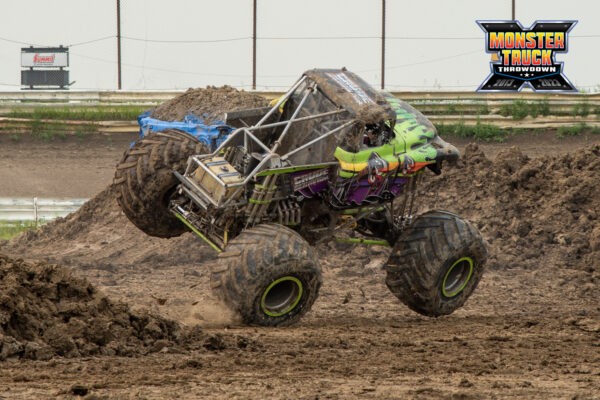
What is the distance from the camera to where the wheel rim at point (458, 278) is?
37.3ft

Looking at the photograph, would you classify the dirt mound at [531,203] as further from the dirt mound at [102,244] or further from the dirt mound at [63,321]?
the dirt mound at [63,321]

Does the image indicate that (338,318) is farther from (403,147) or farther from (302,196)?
(403,147)

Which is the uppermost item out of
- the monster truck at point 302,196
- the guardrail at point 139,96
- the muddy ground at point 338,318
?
the guardrail at point 139,96

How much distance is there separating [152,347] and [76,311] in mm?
671

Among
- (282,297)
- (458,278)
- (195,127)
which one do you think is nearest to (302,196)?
(282,297)

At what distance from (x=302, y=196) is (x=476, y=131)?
12401 mm

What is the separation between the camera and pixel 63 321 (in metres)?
8.55

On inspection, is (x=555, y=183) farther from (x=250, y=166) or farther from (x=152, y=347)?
(x=152, y=347)

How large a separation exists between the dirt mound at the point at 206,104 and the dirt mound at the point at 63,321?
6.56 metres

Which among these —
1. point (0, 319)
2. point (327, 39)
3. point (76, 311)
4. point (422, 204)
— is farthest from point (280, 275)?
point (327, 39)

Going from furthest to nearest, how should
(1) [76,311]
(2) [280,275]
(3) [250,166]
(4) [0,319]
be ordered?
1. (3) [250,166]
2. (2) [280,275]
3. (1) [76,311]
4. (4) [0,319]

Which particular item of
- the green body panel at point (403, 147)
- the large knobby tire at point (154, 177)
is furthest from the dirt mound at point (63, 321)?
the green body panel at point (403, 147)

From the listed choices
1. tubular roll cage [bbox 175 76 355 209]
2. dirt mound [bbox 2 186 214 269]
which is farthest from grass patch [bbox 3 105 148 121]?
tubular roll cage [bbox 175 76 355 209]

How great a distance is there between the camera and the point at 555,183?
1527cm
